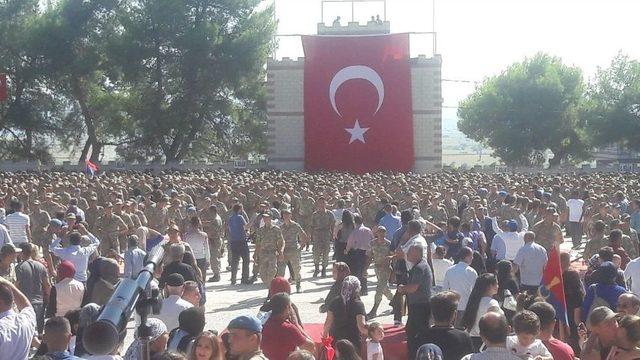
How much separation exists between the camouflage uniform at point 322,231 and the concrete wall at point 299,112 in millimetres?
29678

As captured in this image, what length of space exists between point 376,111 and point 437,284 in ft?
114

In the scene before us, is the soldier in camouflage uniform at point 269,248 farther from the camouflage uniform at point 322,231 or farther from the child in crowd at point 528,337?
the child in crowd at point 528,337

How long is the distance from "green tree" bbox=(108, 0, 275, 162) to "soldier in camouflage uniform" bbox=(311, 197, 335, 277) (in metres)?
33.7

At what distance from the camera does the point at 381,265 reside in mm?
13766

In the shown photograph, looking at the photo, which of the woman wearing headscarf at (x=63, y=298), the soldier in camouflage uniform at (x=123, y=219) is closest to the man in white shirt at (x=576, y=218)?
the soldier in camouflage uniform at (x=123, y=219)

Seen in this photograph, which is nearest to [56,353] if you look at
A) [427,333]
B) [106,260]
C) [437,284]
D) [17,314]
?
[17,314]

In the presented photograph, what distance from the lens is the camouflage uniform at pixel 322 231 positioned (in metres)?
18.2

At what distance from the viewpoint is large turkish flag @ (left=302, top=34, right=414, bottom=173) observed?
153ft

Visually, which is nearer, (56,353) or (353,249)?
(56,353)

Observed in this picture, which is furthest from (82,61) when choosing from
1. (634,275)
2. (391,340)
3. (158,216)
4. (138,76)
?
(634,275)

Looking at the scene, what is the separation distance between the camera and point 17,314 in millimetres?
6867

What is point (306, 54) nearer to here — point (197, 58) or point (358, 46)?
point (358, 46)

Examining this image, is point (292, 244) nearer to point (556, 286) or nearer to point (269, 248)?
point (269, 248)

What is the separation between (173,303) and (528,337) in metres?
3.51
